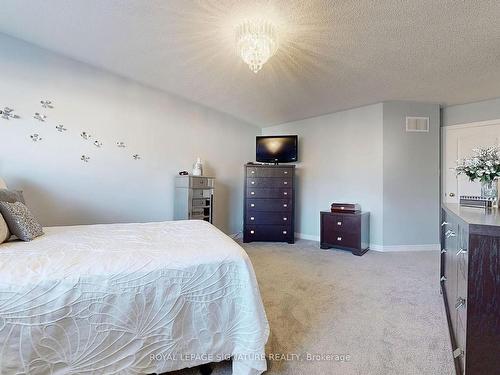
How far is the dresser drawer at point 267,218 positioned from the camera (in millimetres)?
4504

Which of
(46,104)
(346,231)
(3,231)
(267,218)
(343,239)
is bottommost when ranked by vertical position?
(343,239)

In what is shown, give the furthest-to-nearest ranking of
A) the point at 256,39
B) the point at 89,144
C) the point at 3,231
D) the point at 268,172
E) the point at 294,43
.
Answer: the point at 268,172 < the point at 89,144 < the point at 294,43 < the point at 256,39 < the point at 3,231

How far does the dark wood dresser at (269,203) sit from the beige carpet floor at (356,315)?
1019mm

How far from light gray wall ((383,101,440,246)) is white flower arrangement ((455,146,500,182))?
2140mm

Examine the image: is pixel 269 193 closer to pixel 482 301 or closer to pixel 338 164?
pixel 338 164

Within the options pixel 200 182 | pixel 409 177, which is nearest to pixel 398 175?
pixel 409 177

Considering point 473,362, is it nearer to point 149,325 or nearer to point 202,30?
point 149,325

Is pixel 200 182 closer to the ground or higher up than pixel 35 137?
closer to the ground

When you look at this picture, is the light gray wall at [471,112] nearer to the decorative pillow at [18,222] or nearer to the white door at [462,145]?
the white door at [462,145]

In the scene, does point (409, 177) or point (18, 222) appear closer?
point (18, 222)

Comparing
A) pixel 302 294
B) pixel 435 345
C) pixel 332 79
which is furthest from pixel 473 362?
pixel 332 79

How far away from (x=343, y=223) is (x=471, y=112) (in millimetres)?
2610

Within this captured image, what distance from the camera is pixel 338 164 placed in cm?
452

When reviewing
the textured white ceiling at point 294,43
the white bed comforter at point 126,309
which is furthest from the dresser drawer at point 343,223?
the white bed comforter at point 126,309
